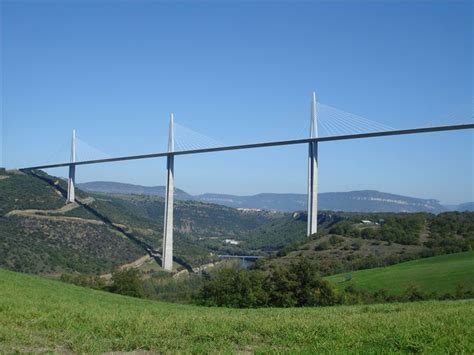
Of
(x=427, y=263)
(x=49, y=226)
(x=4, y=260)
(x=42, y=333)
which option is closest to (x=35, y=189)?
(x=49, y=226)

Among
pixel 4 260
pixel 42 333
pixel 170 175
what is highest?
pixel 170 175

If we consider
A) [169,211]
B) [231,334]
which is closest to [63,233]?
[169,211]

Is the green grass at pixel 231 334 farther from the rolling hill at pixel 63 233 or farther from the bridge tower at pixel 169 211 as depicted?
the bridge tower at pixel 169 211

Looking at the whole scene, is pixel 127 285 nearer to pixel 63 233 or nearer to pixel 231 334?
pixel 231 334

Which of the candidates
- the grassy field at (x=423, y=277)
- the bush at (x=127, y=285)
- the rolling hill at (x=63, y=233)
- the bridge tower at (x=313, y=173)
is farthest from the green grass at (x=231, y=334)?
the rolling hill at (x=63, y=233)

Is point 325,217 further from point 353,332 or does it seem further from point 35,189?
point 353,332

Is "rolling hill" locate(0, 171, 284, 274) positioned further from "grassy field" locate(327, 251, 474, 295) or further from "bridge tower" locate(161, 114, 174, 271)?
"grassy field" locate(327, 251, 474, 295)
